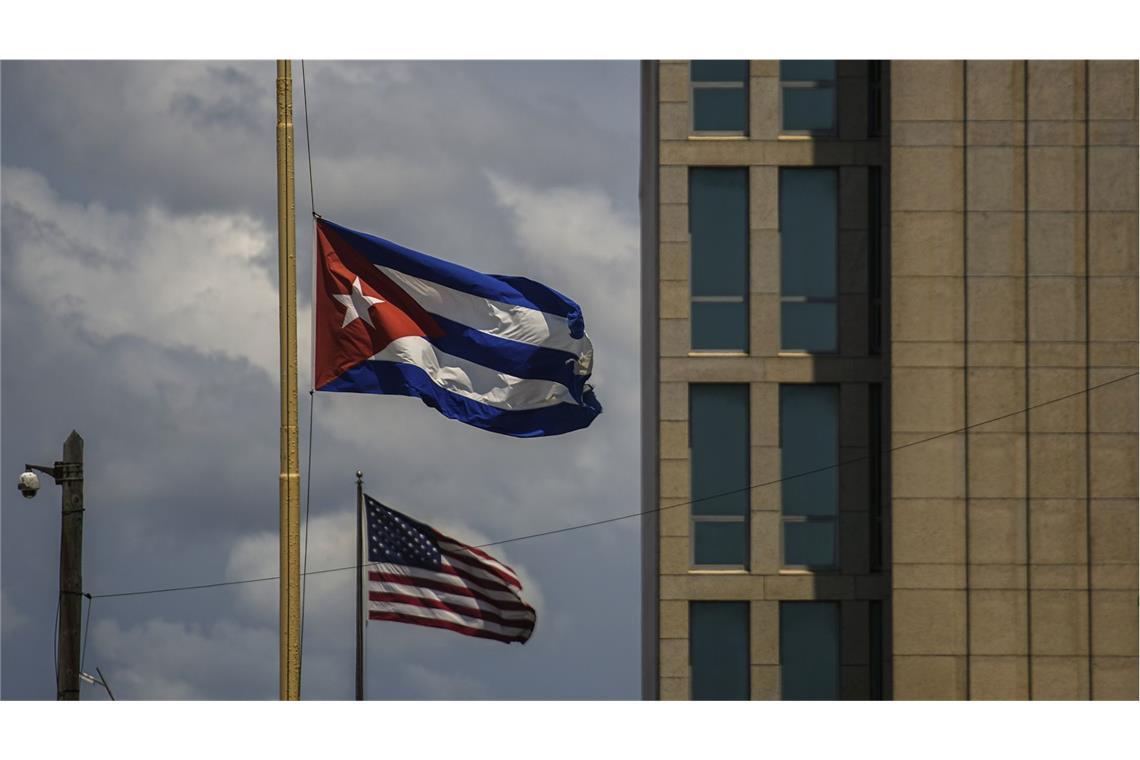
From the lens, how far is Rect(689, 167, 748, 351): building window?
1062 inches

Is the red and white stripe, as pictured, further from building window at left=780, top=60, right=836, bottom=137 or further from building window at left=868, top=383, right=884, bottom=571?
building window at left=780, top=60, right=836, bottom=137

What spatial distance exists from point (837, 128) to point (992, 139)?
3078 millimetres

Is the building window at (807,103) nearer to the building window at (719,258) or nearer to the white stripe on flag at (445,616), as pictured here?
the building window at (719,258)

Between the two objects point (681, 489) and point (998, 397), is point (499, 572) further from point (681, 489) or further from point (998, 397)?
point (998, 397)

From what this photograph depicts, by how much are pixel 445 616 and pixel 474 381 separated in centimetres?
411

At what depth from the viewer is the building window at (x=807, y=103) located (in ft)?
88.7

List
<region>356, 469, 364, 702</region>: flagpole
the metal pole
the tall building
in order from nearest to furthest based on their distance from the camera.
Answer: the metal pole
the tall building
<region>356, 469, 364, 702</region>: flagpole

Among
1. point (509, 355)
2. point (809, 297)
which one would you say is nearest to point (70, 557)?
point (509, 355)

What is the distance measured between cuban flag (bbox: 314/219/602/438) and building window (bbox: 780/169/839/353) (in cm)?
780

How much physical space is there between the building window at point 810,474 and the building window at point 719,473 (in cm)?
70

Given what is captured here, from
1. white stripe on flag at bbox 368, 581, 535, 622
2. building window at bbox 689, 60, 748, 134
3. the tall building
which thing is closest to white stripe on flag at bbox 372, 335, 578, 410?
white stripe on flag at bbox 368, 581, 535, 622

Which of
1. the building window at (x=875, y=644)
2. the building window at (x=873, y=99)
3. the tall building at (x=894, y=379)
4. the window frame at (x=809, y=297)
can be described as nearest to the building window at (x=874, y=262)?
the tall building at (x=894, y=379)

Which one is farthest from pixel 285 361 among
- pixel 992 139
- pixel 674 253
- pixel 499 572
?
pixel 992 139

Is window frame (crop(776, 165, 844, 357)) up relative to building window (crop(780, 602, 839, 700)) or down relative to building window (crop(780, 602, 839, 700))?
up
